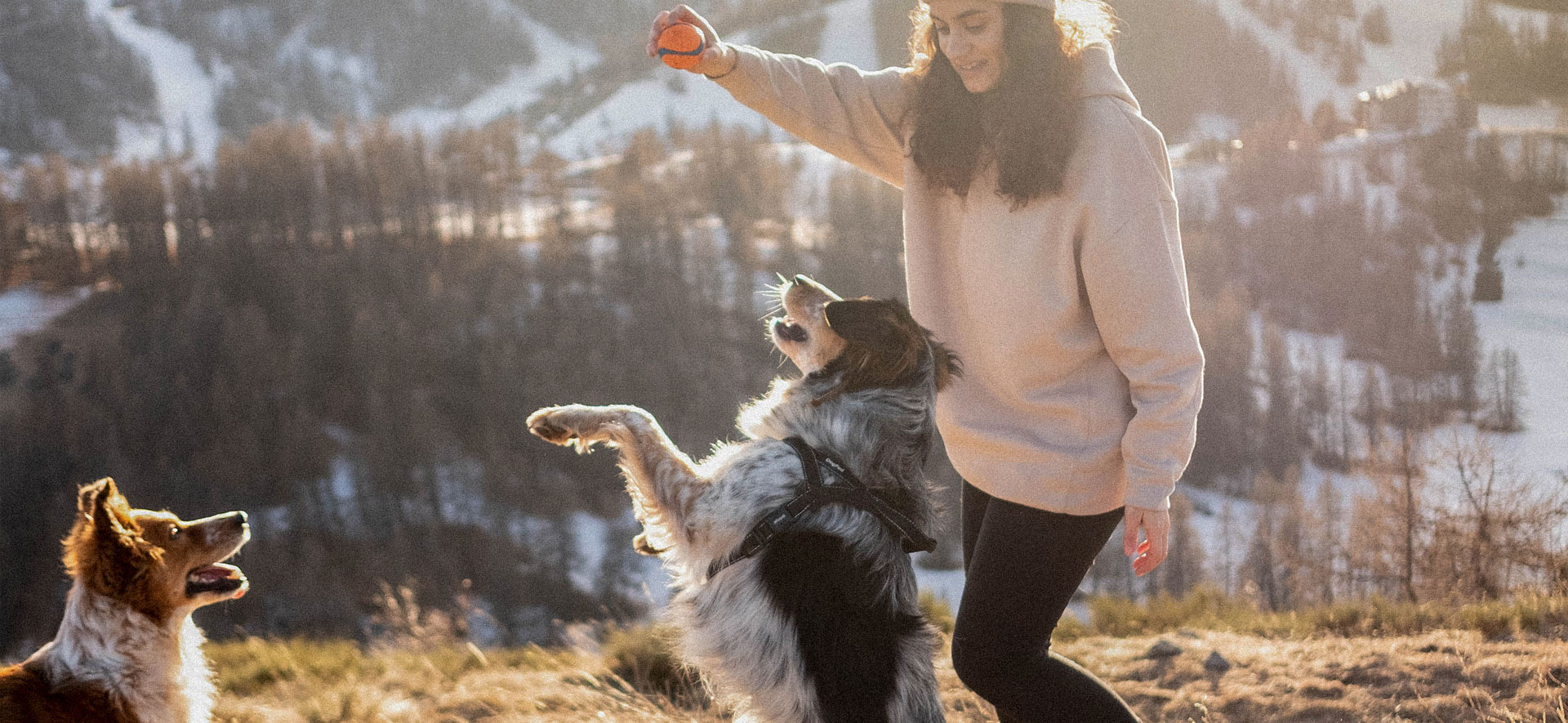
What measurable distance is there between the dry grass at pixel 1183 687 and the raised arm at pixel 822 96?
205 centimetres

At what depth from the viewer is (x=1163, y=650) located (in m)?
4.36

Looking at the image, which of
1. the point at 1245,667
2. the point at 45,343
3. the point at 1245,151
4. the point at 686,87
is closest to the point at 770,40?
the point at 686,87

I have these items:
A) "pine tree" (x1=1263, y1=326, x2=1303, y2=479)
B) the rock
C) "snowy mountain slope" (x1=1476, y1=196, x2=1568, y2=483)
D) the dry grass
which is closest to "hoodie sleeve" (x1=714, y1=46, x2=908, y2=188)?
the dry grass

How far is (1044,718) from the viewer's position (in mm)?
1865

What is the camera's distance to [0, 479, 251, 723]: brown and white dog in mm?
2205

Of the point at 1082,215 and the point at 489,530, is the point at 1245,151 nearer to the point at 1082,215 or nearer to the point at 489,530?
the point at 489,530

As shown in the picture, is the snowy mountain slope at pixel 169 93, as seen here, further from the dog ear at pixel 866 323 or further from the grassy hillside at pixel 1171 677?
the dog ear at pixel 866 323

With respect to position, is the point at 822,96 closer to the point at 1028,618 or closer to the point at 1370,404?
the point at 1028,618

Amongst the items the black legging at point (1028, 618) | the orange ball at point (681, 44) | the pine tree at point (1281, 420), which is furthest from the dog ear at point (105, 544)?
the pine tree at point (1281, 420)

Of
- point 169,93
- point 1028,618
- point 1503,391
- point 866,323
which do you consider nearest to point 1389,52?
point 1503,391

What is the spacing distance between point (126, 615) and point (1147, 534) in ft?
7.77

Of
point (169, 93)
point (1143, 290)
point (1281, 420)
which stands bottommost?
point (1281, 420)

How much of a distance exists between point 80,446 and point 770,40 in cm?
5824

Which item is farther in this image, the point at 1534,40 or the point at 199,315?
the point at 199,315
